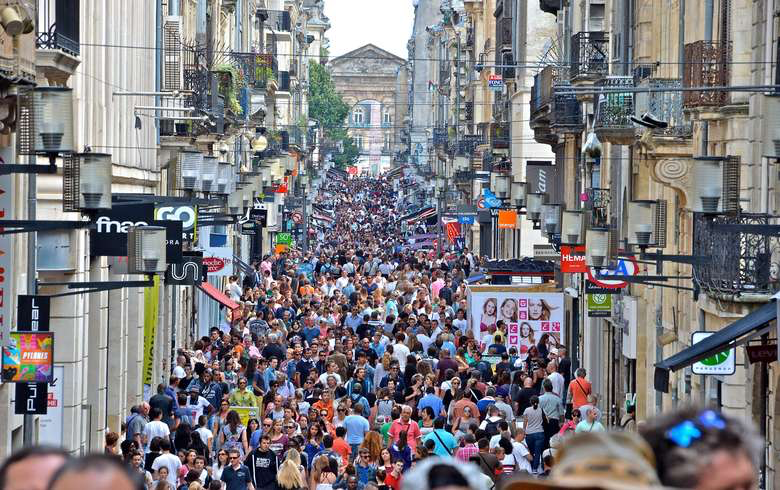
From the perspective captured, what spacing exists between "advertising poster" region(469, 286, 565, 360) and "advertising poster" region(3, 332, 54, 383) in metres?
15.5

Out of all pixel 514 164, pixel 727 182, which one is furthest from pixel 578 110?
pixel 727 182

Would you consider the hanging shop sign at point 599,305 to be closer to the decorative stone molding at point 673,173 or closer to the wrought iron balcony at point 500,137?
the decorative stone molding at point 673,173

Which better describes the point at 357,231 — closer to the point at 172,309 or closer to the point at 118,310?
the point at 172,309

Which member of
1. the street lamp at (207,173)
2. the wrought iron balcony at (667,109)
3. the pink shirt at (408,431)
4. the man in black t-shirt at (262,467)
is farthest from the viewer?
the street lamp at (207,173)

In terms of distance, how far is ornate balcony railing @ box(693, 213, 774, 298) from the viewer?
53.8 feet

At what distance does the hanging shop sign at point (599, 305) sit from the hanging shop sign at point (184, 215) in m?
6.18

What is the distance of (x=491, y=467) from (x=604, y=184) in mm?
16169

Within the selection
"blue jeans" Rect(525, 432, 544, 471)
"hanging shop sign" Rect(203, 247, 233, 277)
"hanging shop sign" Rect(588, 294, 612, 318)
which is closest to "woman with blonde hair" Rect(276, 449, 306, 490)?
"blue jeans" Rect(525, 432, 544, 471)

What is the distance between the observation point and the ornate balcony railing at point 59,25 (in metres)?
18.1

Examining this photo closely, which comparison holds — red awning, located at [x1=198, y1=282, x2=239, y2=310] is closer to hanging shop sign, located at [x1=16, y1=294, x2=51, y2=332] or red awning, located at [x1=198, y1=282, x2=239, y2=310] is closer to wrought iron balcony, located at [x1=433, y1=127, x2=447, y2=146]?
hanging shop sign, located at [x1=16, y1=294, x2=51, y2=332]

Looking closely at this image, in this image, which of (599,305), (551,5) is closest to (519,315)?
(599,305)

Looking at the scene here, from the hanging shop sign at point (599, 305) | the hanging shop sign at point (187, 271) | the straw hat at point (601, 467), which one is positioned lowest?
the hanging shop sign at point (599, 305)

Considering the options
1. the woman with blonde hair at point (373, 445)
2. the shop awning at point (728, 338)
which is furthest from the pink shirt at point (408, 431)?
the shop awning at point (728, 338)

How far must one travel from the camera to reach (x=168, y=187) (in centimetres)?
3622
